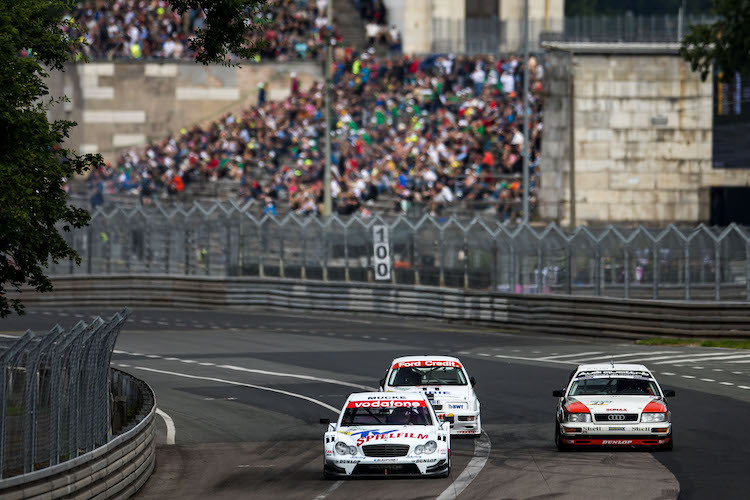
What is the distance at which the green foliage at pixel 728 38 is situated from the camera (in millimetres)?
44625

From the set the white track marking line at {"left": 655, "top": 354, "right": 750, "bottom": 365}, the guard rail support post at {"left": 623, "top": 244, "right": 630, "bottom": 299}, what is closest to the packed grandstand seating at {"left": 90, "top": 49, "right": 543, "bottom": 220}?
the guard rail support post at {"left": 623, "top": 244, "right": 630, "bottom": 299}

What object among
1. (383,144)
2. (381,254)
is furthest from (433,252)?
(383,144)

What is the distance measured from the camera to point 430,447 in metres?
20.3

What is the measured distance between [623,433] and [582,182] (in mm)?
39223

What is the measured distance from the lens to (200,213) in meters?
52.8

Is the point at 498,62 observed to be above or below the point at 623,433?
above

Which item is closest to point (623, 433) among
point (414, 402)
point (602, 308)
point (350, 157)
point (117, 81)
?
point (414, 402)

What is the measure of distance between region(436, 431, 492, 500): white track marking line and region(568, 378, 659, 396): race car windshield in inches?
64.3

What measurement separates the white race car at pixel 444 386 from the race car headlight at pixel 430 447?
151 inches

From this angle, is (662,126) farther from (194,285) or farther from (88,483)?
(88,483)

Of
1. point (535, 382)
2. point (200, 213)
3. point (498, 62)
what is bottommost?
point (535, 382)

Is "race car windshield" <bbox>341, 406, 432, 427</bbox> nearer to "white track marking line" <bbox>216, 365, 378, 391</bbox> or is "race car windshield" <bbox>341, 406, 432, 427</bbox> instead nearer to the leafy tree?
the leafy tree

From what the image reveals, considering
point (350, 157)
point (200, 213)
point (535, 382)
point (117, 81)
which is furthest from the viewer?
point (117, 81)

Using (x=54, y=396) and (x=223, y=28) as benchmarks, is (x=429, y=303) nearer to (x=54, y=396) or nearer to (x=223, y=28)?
(x=223, y=28)
